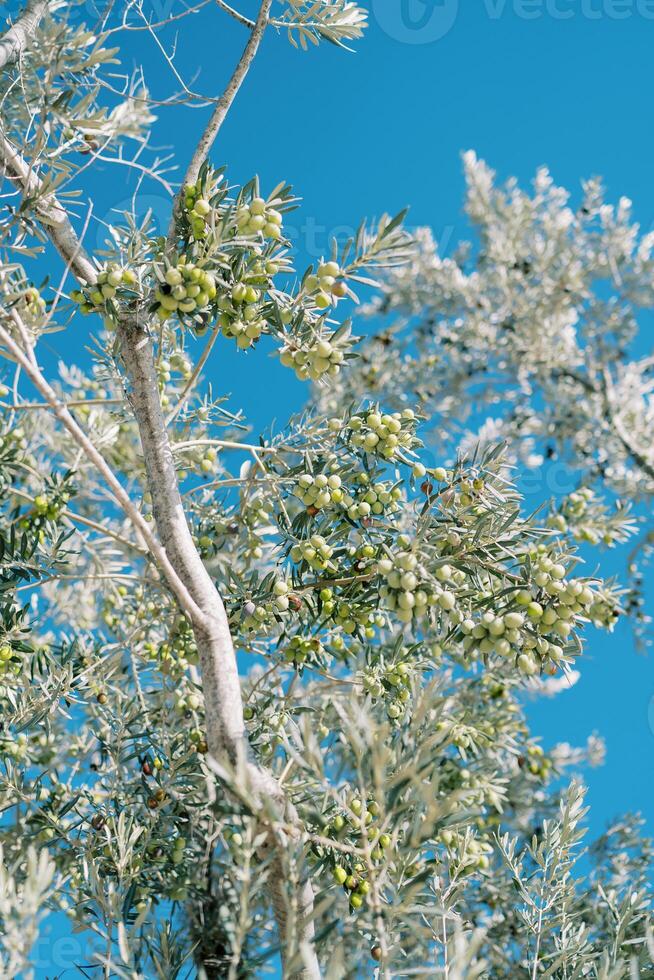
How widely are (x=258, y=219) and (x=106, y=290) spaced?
1.65ft

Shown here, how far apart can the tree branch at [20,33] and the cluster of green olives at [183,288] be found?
3.79 ft

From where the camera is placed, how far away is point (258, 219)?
246cm

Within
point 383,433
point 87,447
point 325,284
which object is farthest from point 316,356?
point 87,447

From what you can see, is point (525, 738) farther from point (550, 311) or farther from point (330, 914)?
point (550, 311)

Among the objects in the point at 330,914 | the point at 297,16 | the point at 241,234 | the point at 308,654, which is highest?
the point at 297,16

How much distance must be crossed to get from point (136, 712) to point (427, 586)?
54.1 inches

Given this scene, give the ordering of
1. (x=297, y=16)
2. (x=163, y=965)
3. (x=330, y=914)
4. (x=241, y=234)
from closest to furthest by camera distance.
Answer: (x=163, y=965) → (x=241, y=234) → (x=297, y=16) → (x=330, y=914)

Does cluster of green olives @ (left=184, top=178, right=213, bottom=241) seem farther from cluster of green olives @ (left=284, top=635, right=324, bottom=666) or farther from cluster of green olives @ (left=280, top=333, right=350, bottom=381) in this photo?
cluster of green olives @ (left=284, top=635, right=324, bottom=666)

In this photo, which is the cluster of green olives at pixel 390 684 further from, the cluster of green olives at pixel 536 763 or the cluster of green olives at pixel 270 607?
the cluster of green olives at pixel 536 763

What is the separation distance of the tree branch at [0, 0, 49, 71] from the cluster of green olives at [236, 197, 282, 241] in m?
1.11

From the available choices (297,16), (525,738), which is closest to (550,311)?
(525,738)

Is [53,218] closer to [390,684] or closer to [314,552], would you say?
[314,552]

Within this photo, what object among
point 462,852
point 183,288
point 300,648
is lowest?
point 462,852

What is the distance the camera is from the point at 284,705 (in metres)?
2.97
